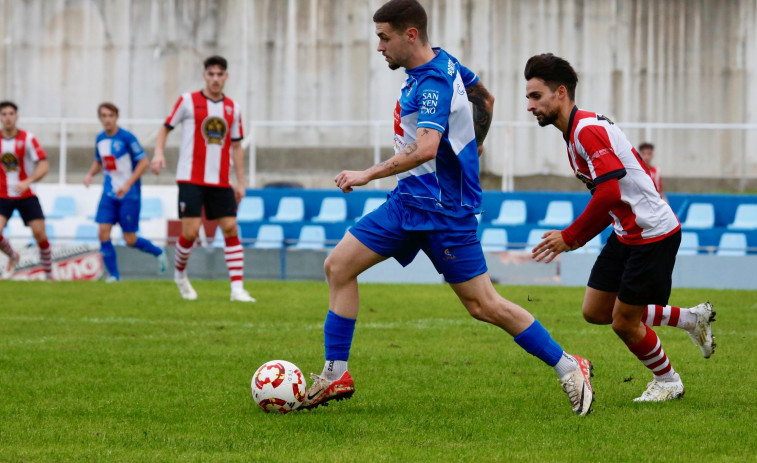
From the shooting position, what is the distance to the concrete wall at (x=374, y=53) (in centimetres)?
2464

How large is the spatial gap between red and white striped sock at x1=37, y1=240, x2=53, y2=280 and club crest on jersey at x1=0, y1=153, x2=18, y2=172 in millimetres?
1073

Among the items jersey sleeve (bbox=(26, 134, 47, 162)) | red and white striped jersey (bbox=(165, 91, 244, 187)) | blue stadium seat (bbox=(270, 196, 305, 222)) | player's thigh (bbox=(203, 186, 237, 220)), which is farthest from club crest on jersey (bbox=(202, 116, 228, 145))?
blue stadium seat (bbox=(270, 196, 305, 222))

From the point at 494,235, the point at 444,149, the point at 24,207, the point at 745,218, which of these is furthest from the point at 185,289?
the point at 745,218

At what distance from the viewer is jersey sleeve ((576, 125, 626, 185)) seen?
5.06 m

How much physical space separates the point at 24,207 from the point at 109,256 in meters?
1.31

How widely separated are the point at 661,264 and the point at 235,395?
2344 mm

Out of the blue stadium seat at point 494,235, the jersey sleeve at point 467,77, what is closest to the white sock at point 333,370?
the jersey sleeve at point 467,77

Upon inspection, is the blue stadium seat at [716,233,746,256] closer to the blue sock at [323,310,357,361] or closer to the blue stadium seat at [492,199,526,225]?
the blue stadium seat at [492,199,526,225]

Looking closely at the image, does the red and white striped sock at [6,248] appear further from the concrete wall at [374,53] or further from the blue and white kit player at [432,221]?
the concrete wall at [374,53]

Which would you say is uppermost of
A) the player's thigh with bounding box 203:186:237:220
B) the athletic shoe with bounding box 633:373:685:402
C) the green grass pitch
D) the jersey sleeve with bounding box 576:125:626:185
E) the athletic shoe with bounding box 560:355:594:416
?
the jersey sleeve with bounding box 576:125:626:185

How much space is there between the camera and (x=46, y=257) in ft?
47.4

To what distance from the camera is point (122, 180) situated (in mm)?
13891

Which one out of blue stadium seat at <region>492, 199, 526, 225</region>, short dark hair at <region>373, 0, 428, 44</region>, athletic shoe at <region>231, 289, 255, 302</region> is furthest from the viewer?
blue stadium seat at <region>492, 199, 526, 225</region>

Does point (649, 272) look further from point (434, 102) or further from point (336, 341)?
point (336, 341)
